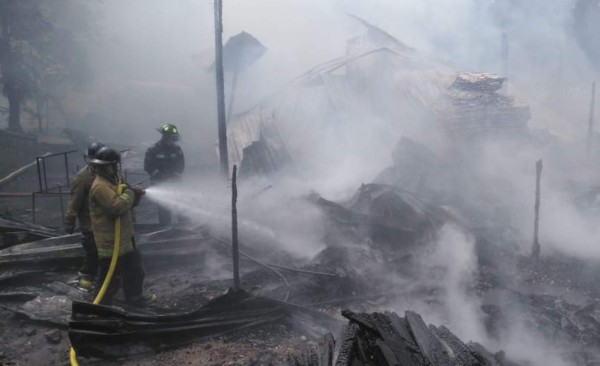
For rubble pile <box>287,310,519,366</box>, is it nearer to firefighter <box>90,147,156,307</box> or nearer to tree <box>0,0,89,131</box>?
firefighter <box>90,147,156,307</box>

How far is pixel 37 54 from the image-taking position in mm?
18391

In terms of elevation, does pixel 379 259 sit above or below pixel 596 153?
below

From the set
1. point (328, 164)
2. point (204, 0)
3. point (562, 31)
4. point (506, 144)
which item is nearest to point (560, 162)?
point (506, 144)

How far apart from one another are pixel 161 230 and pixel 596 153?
43.6 feet

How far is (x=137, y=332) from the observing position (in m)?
4.73

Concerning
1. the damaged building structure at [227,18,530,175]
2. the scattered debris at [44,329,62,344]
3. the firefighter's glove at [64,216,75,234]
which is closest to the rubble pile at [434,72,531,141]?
the damaged building structure at [227,18,530,175]

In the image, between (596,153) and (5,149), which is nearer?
(596,153)

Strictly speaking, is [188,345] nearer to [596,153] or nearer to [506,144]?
[506,144]

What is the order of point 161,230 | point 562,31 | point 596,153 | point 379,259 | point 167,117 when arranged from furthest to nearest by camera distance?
1. point 562,31
2. point 167,117
3. point 596,153
4. point 161,230
5. point 379,259

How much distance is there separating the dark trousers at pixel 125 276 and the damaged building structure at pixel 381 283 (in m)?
0.21

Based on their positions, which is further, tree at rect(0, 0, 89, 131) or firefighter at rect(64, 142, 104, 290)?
tree at rect(0, 0, 89, 131)

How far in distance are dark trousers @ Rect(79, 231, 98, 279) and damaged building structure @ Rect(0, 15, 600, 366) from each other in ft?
1.02

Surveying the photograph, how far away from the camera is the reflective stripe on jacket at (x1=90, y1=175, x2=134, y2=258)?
505 centimetres

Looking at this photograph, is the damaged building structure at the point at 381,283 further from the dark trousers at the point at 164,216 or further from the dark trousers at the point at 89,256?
the dark trousers at the point at 164,216
